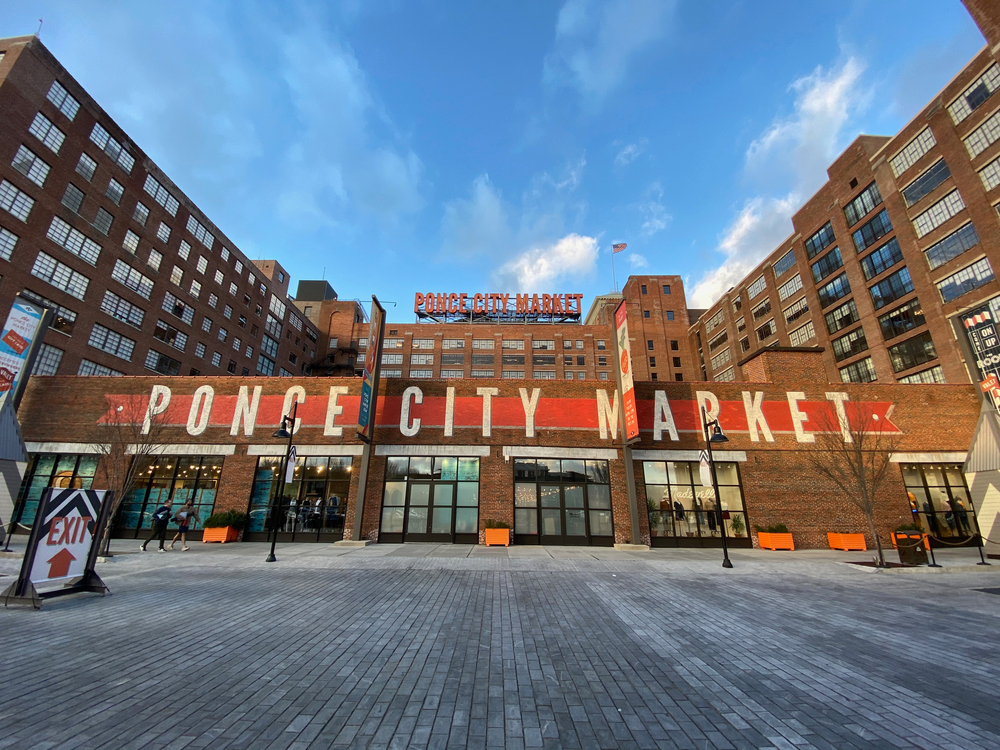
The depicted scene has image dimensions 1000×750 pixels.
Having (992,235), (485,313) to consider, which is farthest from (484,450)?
(485,313)

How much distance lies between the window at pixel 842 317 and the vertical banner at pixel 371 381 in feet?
159

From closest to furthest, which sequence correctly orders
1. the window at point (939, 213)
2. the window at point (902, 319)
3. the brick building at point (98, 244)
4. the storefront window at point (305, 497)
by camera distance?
1. the storefront window at point (305, 497)
2. the brick building at point (98, 244)
3. the window at point (939, 213)
4. the window at point (902, 319)

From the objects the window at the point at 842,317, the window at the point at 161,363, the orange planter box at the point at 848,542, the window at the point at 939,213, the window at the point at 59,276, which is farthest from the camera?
the window at the point at 842,317

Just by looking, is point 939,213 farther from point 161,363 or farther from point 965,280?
point 161,363

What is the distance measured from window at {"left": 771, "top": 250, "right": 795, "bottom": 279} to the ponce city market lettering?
128ft

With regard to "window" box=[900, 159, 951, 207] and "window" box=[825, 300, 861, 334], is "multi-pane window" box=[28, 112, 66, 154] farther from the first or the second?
"window" box=[825, 300, 861, 334]

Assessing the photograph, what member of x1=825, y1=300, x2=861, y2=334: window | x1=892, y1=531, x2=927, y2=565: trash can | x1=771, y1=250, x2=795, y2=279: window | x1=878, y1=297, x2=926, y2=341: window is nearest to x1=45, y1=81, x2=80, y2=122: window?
x1=892, y1=531, x2=927, y2=565: trash can

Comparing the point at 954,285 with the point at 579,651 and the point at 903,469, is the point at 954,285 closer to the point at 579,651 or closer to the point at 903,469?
the point at 903,469

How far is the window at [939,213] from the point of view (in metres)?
33.1

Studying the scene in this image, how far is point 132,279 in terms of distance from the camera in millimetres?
36844

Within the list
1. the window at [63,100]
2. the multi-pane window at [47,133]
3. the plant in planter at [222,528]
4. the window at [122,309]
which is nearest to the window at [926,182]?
the plant in planter at [222,528]

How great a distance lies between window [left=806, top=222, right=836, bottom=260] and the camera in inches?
1822

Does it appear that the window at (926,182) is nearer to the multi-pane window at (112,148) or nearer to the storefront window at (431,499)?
the storefront window at (431,499)

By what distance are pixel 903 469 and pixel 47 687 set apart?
29.4 meters
